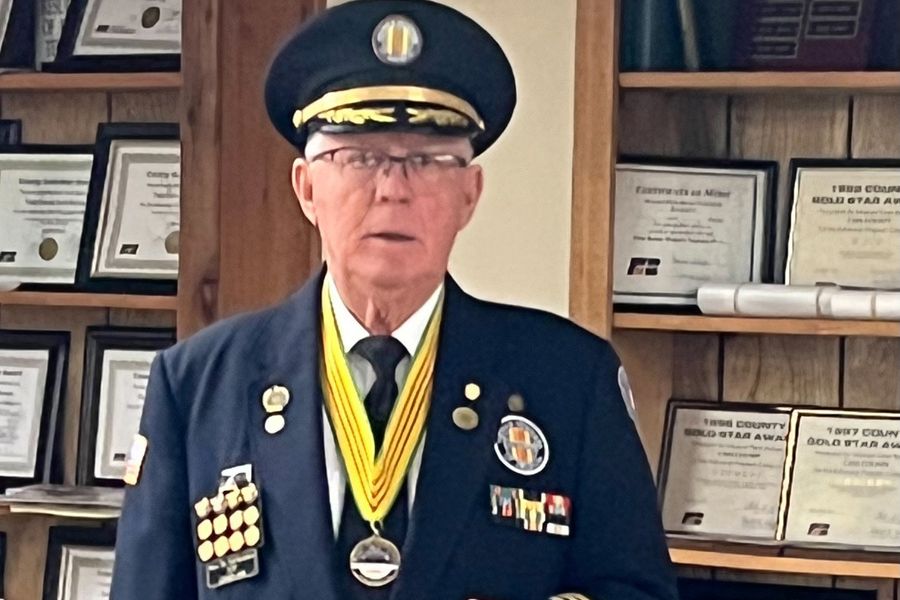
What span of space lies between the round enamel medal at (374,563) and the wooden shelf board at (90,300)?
0.88 metres

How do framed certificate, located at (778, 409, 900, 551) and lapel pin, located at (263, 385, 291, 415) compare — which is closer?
lapel pin, located at (263, 385, 291, 415)

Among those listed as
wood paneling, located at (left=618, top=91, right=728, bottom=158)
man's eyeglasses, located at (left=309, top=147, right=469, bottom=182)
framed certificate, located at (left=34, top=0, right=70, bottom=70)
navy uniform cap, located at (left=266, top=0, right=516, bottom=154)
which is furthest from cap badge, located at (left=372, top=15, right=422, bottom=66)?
framed certificate, located at (left=34, top=0, right=70, bottom=70)

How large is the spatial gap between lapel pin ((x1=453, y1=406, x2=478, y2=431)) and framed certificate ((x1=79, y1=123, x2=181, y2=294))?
96cm

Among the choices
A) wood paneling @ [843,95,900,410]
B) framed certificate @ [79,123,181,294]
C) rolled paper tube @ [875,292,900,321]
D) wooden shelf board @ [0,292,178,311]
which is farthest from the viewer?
framed certificate @ [79,123,181,294]

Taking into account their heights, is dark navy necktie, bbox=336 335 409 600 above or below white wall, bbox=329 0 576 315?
below

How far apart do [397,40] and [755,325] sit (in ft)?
2.55

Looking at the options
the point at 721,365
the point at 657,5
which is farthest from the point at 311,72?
the point at 721,365

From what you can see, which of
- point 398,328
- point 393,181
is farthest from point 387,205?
point 398,328

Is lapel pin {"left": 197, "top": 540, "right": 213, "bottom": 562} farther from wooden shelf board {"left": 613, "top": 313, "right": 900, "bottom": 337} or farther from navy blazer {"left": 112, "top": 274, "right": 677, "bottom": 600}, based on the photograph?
wooden shelf board {"left": 613, "top": 313, "right": 900, "bottom": 337}

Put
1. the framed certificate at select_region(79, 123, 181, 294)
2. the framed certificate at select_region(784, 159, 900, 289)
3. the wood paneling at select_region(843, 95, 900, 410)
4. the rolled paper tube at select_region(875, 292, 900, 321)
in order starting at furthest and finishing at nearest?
the framed certificate at select_region(79, 123, 181, 294) → the wood paneling at select_region(843, 95, 900, 410) → the framed certificate at select_region(784, 159, 900, 289) → the rolled paper tube at select_region(875, 292, 900, 321)

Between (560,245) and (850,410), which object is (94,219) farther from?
(850,410)

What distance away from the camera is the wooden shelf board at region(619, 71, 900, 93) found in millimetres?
2182

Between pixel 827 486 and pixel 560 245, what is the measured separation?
550mm

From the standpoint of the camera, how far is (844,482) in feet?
7.52
